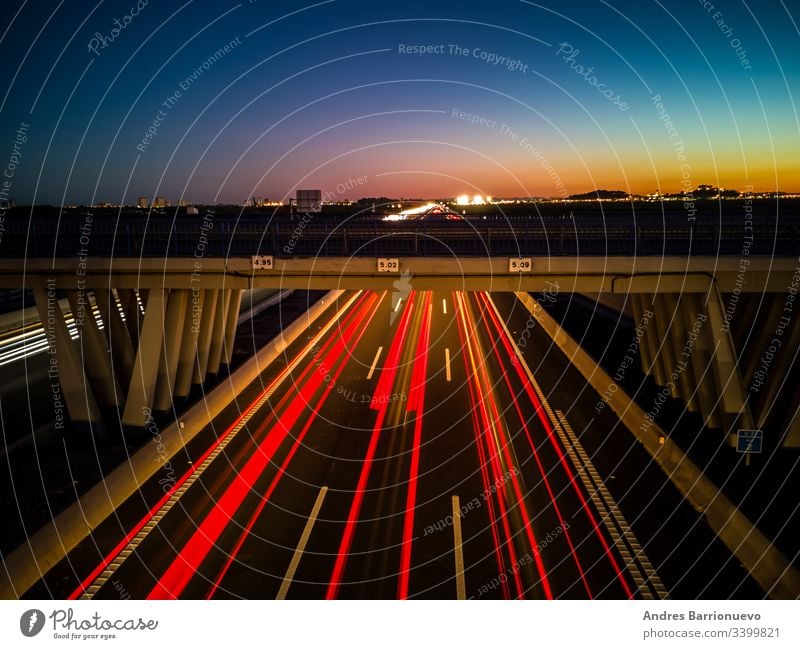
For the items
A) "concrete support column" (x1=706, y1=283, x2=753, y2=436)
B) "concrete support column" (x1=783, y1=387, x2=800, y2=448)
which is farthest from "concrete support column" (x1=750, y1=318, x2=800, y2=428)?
"concrete support column" (x1=783, y1=387, x2=800, y2=448)

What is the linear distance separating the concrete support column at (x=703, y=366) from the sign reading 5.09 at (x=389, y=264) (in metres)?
9.89

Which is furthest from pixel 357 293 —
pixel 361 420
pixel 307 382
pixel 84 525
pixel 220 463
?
pixel 84 525

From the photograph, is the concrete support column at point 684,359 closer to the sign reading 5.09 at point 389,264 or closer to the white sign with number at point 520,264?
the white sign with number at point 520,264

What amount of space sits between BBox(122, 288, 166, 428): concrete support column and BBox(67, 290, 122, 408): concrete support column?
1036 millimetres

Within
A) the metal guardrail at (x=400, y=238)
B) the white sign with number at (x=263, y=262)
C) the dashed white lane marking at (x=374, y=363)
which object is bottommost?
the dashed white lane marking at (x=374, y=363)

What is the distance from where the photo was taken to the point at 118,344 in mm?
24203

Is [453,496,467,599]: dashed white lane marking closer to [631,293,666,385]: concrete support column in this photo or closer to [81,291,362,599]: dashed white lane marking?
[81,291,362,599]: dashed white lane marking

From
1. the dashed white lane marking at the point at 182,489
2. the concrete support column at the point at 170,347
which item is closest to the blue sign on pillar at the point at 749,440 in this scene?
the dashed white lane marking at the point at 182,489

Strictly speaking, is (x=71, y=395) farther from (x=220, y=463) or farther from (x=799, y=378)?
(x=799, y=378)

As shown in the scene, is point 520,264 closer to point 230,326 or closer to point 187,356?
point 187,356

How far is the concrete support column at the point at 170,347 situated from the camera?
22469 mm

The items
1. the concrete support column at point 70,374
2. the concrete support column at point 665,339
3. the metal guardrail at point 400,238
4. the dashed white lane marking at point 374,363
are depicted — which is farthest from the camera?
the dashed white lane marking at point 374,363

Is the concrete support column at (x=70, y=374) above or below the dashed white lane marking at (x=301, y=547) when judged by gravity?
above

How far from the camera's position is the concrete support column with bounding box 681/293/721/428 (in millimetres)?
20922
